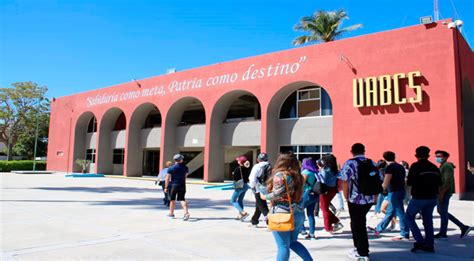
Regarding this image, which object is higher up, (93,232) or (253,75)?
(253,75)

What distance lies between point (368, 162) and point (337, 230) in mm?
2523

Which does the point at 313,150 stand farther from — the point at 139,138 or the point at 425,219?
the point at 139,138

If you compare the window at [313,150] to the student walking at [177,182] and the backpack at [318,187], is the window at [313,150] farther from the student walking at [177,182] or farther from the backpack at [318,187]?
the backpack at [318,187]

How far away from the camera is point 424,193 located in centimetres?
564

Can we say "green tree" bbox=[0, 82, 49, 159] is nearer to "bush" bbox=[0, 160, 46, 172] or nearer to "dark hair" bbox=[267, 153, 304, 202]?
"bush" bbox=[0, 160, 46, 172]

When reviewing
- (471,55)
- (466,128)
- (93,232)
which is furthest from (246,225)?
(466,128)

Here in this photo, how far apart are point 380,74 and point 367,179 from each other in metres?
12.3

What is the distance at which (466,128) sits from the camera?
19625 mm

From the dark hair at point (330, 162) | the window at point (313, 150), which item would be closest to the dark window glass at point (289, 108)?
the window at point (313, 150)

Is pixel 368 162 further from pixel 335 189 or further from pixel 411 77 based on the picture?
pixel 411 77

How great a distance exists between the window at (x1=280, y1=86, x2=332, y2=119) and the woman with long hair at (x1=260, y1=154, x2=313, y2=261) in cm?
1522

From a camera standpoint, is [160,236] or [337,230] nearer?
[160,236]

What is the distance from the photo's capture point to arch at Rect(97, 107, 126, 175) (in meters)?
31.3

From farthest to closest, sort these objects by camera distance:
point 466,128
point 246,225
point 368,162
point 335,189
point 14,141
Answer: point 14,141 → point 466,128 → point 246,225 → point 335,189 → point 368,162
